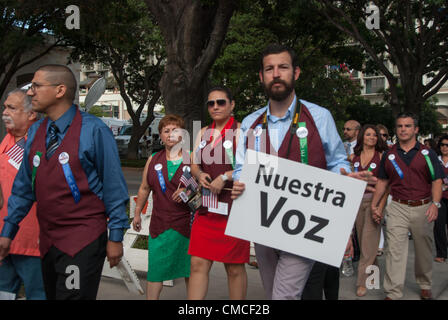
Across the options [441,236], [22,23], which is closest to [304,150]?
[441,236]

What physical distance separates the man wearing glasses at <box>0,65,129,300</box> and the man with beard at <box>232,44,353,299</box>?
2.58ft

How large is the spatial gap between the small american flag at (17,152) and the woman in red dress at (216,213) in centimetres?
136

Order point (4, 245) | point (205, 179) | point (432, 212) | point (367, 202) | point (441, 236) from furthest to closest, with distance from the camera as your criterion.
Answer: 1. point (441, 236)
2. point (367, 202)
3. point (432, 212)
4. point (205, 179)
5. point (4, 245)

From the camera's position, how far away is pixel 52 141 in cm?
361

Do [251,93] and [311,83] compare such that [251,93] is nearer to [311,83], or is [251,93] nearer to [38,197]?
[311,83]

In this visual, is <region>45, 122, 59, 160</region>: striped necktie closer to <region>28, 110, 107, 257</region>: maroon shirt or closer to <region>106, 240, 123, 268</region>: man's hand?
<region>28, 110, 107, 257</region>: maroon shirt

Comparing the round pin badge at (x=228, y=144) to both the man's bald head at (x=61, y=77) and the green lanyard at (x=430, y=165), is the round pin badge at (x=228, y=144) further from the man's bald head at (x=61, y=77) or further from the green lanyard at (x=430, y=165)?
the green lanyard at (x=430, y=165)

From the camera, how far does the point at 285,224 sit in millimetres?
3592

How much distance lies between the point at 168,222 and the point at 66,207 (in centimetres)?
195

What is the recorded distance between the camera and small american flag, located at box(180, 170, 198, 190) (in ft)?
17.1

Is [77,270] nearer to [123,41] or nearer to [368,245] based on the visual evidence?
[368,245]
